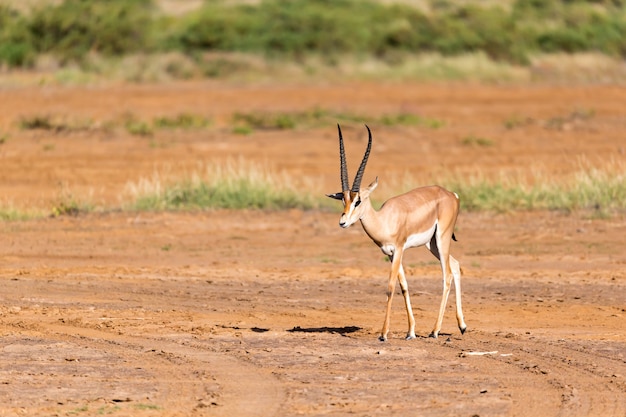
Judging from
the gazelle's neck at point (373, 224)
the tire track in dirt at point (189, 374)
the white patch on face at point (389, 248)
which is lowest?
the tire track in dirt at point (189, 374)

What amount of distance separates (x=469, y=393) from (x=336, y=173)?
1432cm

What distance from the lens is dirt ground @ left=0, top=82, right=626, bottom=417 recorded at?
30.4 ft

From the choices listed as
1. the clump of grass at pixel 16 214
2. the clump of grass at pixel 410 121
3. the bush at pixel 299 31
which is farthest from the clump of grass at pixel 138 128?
the bush at pixel 299 31

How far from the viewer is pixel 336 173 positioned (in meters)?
23.4

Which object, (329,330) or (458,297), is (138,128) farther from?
(458,297)

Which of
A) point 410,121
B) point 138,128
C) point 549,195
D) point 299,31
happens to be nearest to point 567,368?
point 549,195

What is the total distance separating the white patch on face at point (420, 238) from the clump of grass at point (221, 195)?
8388mm

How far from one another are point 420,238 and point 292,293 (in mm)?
3293

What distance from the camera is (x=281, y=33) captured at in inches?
1667

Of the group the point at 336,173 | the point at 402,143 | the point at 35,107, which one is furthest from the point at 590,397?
the point at 35,107

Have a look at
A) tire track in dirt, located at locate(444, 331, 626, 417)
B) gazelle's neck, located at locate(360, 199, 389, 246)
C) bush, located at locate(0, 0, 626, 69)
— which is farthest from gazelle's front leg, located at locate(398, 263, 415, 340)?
bush, located at locate(0, 0, 626, 69)

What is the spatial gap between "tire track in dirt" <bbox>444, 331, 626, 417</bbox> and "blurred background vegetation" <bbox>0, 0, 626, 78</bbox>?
1050 inches

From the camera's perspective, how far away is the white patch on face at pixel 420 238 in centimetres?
1080

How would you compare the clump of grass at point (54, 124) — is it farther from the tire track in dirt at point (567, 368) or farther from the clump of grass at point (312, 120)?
the tire track in dirt at point (567, 368)
